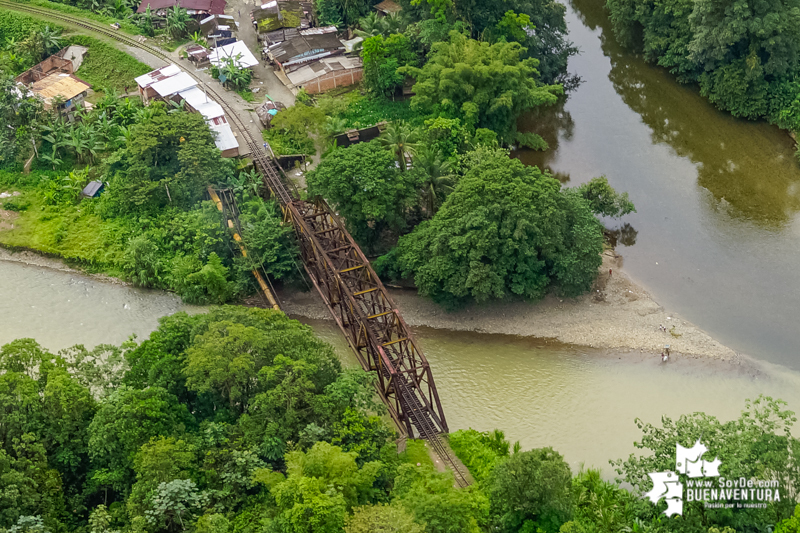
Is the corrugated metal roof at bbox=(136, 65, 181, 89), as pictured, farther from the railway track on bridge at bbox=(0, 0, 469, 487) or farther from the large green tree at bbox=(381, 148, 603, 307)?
the large green tree at bbox=(381, 148, 603, 307)

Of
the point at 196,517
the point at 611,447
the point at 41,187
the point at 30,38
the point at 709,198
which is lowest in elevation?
the point at 611,447

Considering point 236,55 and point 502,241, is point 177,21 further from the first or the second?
point 502,241

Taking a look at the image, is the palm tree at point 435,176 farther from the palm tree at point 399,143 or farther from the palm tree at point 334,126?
the palm tree at point 334,126

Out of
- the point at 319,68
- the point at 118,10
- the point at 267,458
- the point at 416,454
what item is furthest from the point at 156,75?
the point at 416,454

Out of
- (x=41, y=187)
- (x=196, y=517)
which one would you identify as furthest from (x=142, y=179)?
(x=196, y=517)

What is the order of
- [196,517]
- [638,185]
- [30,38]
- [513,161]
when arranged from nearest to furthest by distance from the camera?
[196,517] → [513,161] → [638,185] → [30,38]

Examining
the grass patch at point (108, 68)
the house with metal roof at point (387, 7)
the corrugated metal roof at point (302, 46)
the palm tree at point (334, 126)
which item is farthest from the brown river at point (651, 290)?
the grass patch at point (108, 68)

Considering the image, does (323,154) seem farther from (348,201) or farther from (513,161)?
(513,161)

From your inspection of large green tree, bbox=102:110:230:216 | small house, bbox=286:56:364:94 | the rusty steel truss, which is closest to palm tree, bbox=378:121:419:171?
the rusty steel truss
